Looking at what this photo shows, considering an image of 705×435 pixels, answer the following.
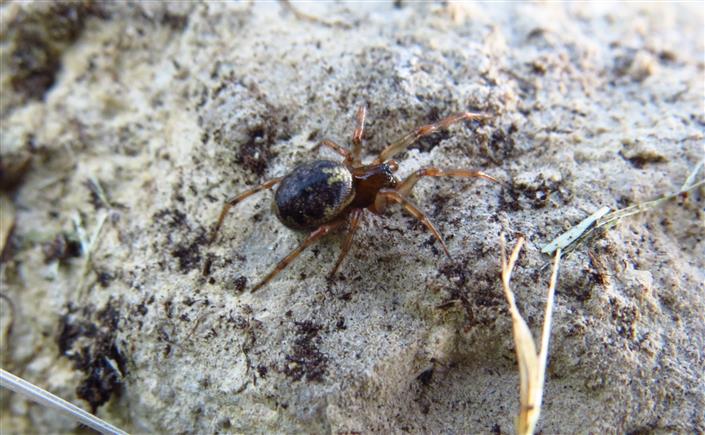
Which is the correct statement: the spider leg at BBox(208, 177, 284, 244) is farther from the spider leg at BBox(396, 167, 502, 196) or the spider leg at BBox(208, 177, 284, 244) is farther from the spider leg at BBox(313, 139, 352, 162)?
the spider leg at BBox(396, 167, 502, 196)

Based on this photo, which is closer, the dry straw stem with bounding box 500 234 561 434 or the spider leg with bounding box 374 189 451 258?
the dry straw stem with bounding box 500 234 561 434

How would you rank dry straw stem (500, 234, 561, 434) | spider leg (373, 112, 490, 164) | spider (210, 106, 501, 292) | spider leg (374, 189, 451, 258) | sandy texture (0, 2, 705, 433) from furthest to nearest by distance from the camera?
1. spider leg (373, 112, 490, 164)
2. spider (210, 106, 501, 292)
3. spider leg (374, 189, 451, 258)
4. sandy texture (0, 2, 705, 433)
5. dry straw stem (500, 234, 561, 434)

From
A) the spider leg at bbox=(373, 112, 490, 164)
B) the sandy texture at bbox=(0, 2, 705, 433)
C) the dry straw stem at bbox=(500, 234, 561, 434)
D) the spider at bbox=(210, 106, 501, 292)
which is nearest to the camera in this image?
the dry straw stem at bbox=(500, 234, 561, 434)

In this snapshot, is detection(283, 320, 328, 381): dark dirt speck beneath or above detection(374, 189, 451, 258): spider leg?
beneath

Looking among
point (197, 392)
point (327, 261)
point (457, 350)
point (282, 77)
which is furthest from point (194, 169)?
point (457, 350)

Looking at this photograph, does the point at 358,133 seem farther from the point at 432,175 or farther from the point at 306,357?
the point at 306,357

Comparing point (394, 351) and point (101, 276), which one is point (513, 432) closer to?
point (394, 351)

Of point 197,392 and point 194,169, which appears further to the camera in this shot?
point 194,169

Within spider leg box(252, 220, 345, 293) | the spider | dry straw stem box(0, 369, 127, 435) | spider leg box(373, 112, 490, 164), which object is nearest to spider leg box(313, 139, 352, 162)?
the spider

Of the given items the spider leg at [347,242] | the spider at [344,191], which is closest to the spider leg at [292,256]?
the spider at [344,191]
